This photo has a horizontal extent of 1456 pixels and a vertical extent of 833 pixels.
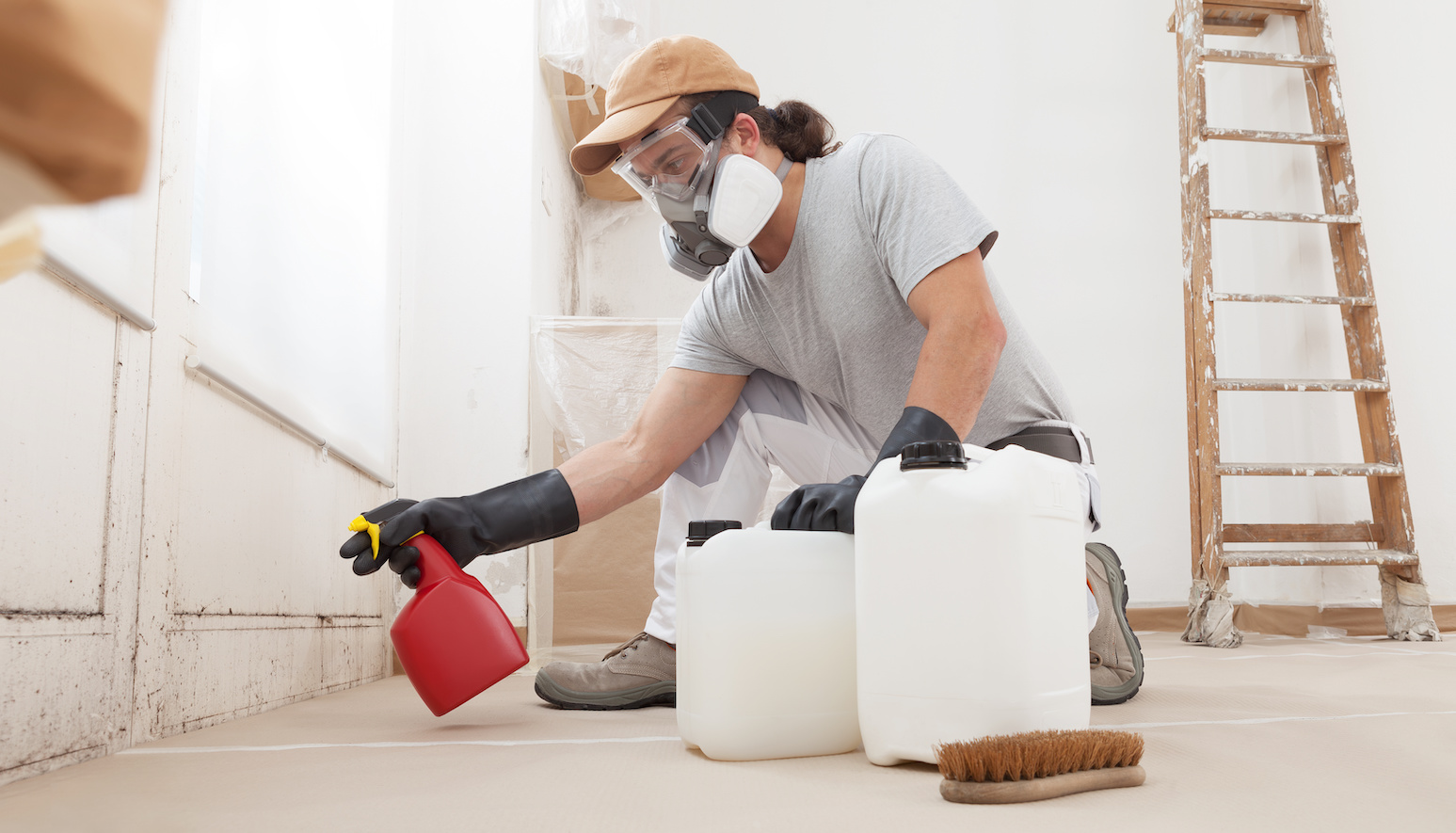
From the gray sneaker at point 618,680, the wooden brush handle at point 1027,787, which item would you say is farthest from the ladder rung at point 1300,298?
the wooden brush handle at point 1027,787

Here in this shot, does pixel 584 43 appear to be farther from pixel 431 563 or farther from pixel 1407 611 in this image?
pixel 1407 611

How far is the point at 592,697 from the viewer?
1.28 m

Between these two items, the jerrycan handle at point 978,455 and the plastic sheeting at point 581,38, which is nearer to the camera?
the jerrycan handle at point 978,455

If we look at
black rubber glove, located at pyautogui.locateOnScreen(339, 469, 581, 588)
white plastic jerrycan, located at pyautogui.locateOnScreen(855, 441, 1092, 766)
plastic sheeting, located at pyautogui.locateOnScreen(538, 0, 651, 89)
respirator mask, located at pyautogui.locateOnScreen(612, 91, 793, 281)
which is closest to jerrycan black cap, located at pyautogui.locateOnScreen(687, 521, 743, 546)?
white plastic jerrycan, located at pyautogui.locateOnScreen(855, 441, 1092, 766)

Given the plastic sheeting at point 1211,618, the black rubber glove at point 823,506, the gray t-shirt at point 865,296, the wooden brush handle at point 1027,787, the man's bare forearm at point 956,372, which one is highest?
the gray t-shirt at point 865,296

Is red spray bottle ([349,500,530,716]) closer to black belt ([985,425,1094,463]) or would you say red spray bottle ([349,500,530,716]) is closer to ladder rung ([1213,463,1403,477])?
black belt ([985,425,1094,463])

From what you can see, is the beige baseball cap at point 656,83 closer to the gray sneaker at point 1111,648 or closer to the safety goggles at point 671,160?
the safety goggles at point 671,160

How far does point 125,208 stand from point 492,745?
0.66m

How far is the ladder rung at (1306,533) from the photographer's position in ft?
8.35

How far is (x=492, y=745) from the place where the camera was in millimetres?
967

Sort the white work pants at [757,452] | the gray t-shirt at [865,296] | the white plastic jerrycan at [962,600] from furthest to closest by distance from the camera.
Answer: the white work pants at [757,452]
the gray t-shirt at [865,296]
the white plastic jerrycan at [962,600]

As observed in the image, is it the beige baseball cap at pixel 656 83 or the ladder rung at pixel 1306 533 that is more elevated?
the beige baseball cap at pixel 656 83

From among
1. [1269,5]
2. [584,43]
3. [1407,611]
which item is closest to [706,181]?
[584,43]

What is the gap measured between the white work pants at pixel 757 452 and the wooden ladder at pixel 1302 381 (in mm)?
1427
